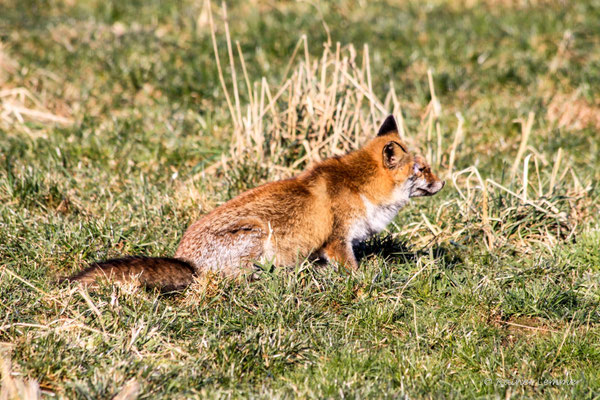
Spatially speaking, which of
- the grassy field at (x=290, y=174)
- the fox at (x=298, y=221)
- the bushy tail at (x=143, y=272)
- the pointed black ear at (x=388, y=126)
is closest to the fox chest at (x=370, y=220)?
the fox at (x=298, y=221)

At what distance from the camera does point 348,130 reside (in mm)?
7254

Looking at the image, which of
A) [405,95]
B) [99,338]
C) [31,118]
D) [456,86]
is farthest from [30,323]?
[456,86]

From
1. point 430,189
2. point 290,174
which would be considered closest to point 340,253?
point 430,189

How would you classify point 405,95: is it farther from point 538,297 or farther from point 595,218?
point 538,297

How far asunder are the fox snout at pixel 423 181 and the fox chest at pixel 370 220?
199 millimetres

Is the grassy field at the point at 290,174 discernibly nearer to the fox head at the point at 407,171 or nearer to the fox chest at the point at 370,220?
the fox chest at the point at 370,220

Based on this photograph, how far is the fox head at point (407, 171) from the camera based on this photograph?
5.52 meters

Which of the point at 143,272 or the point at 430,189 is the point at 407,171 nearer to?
the point at 430,189

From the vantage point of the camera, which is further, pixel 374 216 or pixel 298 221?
pixel 374 216

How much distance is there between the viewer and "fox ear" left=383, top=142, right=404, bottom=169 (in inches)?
215

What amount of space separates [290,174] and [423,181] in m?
1.77

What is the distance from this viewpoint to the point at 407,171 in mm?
5586

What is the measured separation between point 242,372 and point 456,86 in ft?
21.0

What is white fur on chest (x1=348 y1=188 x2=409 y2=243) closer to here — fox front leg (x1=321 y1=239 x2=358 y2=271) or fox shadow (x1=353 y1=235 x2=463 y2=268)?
fox front leg (x1=321 y1=239 x2=358 y2=271)
